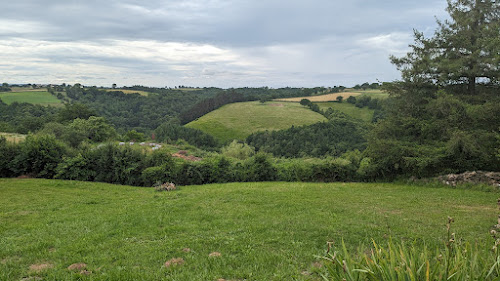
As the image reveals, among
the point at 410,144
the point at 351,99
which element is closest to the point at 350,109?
the point at 351,99

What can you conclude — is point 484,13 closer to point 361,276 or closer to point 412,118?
point 412,118

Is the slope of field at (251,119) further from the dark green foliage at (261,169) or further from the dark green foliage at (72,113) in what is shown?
the dark green foliage at (261,169)

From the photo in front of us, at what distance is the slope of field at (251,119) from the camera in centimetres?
8331

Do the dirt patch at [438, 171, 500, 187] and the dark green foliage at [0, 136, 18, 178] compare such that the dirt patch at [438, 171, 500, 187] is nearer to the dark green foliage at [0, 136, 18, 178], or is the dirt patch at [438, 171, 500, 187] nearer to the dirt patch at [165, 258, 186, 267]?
the dirt patch at [165, 258, 186, 267]

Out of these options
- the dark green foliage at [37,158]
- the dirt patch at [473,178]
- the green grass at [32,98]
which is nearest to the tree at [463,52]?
the dirt patch at [473,178]

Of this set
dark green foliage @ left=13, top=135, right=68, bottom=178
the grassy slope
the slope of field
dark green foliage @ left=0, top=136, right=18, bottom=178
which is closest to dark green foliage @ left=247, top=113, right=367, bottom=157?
the slope of field

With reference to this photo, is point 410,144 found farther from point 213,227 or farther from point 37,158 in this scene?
point 37,158

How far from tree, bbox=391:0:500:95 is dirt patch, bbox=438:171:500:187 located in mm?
5666

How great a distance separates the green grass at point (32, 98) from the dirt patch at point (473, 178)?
113736 mm

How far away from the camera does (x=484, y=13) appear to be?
1744 cm

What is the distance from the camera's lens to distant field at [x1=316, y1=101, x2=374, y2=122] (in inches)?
3438

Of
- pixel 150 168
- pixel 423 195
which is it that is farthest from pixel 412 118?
pixel 150 168

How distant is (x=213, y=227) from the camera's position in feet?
27.3

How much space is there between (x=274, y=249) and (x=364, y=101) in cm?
A: 9667
